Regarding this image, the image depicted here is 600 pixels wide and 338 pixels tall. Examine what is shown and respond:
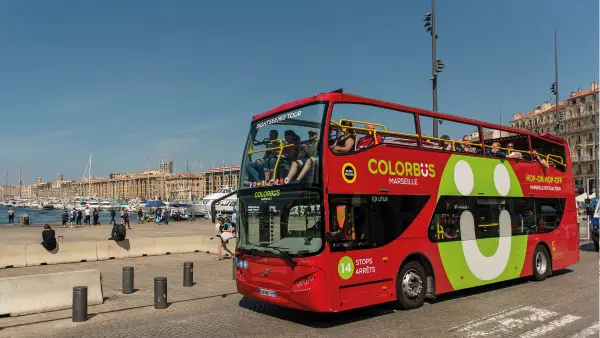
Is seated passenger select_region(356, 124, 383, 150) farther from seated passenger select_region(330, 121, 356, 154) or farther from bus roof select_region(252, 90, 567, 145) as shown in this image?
bus roof select_region(252, 90, 567, 145)

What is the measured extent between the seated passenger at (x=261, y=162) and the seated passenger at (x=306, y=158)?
73cm

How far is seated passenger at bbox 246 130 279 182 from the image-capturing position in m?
8.89

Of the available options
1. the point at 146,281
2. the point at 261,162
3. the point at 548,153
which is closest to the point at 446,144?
the point at 261,162

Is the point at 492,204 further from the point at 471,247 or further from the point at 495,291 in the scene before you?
the point at 495,291

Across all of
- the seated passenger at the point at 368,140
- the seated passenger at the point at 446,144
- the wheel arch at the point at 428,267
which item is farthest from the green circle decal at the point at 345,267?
the seated passenger at the point at 446,144

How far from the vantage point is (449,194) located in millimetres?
10211

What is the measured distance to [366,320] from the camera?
27.7 feet

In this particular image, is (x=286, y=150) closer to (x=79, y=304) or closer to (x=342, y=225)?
(x=342, y=225)

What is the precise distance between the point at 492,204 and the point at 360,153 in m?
4.64

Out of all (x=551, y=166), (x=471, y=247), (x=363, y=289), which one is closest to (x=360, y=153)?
(x=363, y=289)

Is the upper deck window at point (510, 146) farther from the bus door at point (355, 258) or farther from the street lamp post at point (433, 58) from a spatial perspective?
the bus door at point (355, 258)

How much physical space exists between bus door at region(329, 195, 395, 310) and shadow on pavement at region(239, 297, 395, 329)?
0.50 metres

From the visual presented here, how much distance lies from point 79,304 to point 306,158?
197 inches

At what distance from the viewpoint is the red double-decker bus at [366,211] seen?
25.7ft
